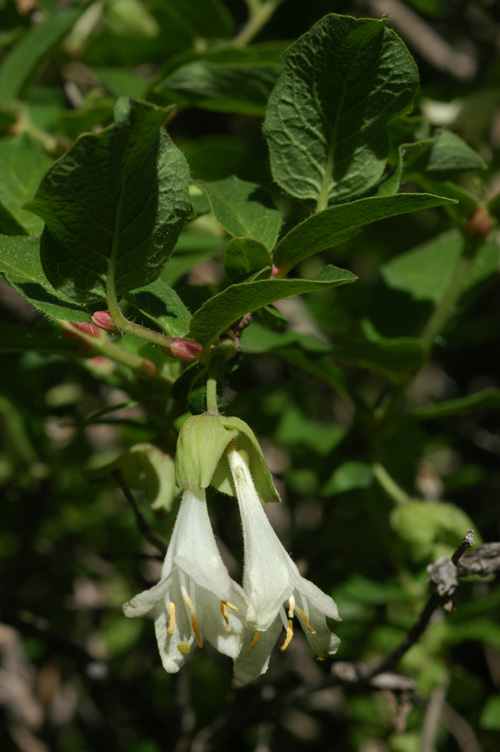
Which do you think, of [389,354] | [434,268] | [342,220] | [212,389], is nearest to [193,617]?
[212,389]

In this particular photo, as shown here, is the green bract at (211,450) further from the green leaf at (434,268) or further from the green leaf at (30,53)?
the green leaf at (30,53)

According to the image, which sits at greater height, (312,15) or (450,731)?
(312,15)

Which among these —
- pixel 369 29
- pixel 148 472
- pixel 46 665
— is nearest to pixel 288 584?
pixel 148 472

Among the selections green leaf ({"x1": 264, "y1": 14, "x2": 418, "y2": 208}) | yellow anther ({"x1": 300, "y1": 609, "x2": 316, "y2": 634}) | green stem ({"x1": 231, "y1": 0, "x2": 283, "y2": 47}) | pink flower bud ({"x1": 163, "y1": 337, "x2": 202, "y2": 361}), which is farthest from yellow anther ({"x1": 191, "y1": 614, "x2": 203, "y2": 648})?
green stem ({"x1": 231, "y1": 0, "x2": 283, "y2": 47})

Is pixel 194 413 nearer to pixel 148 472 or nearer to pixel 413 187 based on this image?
pixel 148 472

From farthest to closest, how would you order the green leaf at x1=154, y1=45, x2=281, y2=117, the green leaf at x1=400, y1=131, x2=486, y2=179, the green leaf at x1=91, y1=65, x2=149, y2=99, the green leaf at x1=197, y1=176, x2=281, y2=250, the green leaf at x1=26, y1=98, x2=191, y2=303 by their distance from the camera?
1. the green leaf at x1=91, y1=65, x2=149, y2=99
2. the green leaf at x1=154, y1=45, x2=281, y2=117
3. the green leaf at x1=400, y1=131, x2=486, y2=179
4. the green leaf at x1=197, y1=176, x2=281, y2=250
5. the green leaf at x1=26, y1=98, x2=191, y2=303

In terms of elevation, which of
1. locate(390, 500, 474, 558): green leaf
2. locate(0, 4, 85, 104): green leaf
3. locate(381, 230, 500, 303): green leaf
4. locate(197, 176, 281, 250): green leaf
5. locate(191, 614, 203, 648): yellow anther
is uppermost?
locate(0, 4, 85, 104): green leaf

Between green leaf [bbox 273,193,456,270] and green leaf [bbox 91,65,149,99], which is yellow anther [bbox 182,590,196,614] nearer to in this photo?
green leaf [bbox 273,193,456,270]
